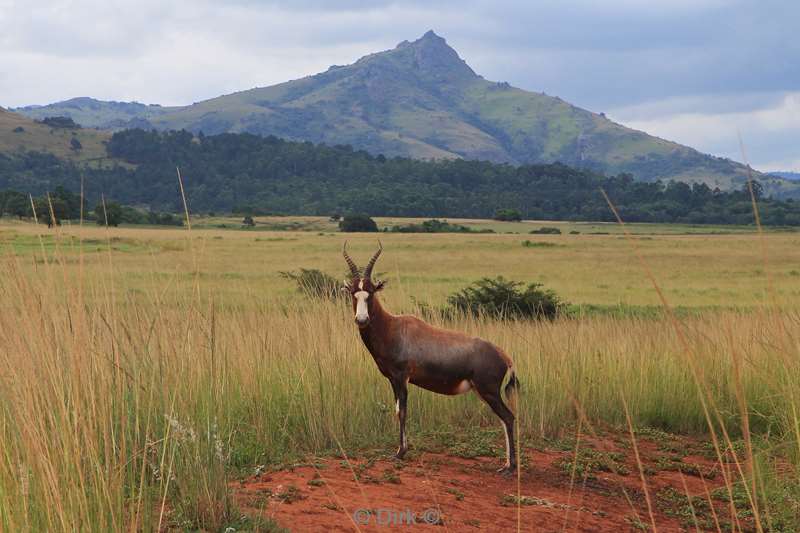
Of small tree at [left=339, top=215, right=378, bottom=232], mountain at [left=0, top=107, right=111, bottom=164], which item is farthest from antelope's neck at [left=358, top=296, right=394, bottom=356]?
mountain at [left=0, top=107, right=111, bottom=164]

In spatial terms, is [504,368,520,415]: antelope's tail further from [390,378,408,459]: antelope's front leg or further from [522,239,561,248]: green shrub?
[522,239,561,248]: green shrub

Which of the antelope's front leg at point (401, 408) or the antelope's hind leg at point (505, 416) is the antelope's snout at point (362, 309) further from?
the antelope's hind leg at point (505, 416)

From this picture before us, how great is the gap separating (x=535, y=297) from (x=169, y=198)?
143 m

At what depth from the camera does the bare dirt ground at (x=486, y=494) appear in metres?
5.31

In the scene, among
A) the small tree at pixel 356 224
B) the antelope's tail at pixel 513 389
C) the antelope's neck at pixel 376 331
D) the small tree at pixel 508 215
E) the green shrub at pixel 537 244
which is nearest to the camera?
the antelope's neck at pixel 376 331

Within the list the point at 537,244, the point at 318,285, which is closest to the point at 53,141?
the point at 537,244

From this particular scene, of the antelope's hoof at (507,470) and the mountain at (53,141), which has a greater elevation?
the mountain at (53,141)

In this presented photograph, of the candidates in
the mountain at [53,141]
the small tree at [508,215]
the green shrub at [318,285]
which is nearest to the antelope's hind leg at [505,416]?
the green shrub at [318,285]

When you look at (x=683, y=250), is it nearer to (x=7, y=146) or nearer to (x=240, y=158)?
(x=240, y=158)

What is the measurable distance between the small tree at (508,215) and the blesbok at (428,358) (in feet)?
368

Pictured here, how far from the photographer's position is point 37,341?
431 cm

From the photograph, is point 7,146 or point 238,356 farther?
point 7,146

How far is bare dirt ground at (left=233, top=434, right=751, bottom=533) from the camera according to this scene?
17.4 ft

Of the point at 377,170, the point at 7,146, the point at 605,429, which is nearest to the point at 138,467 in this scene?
the point at 605,429
